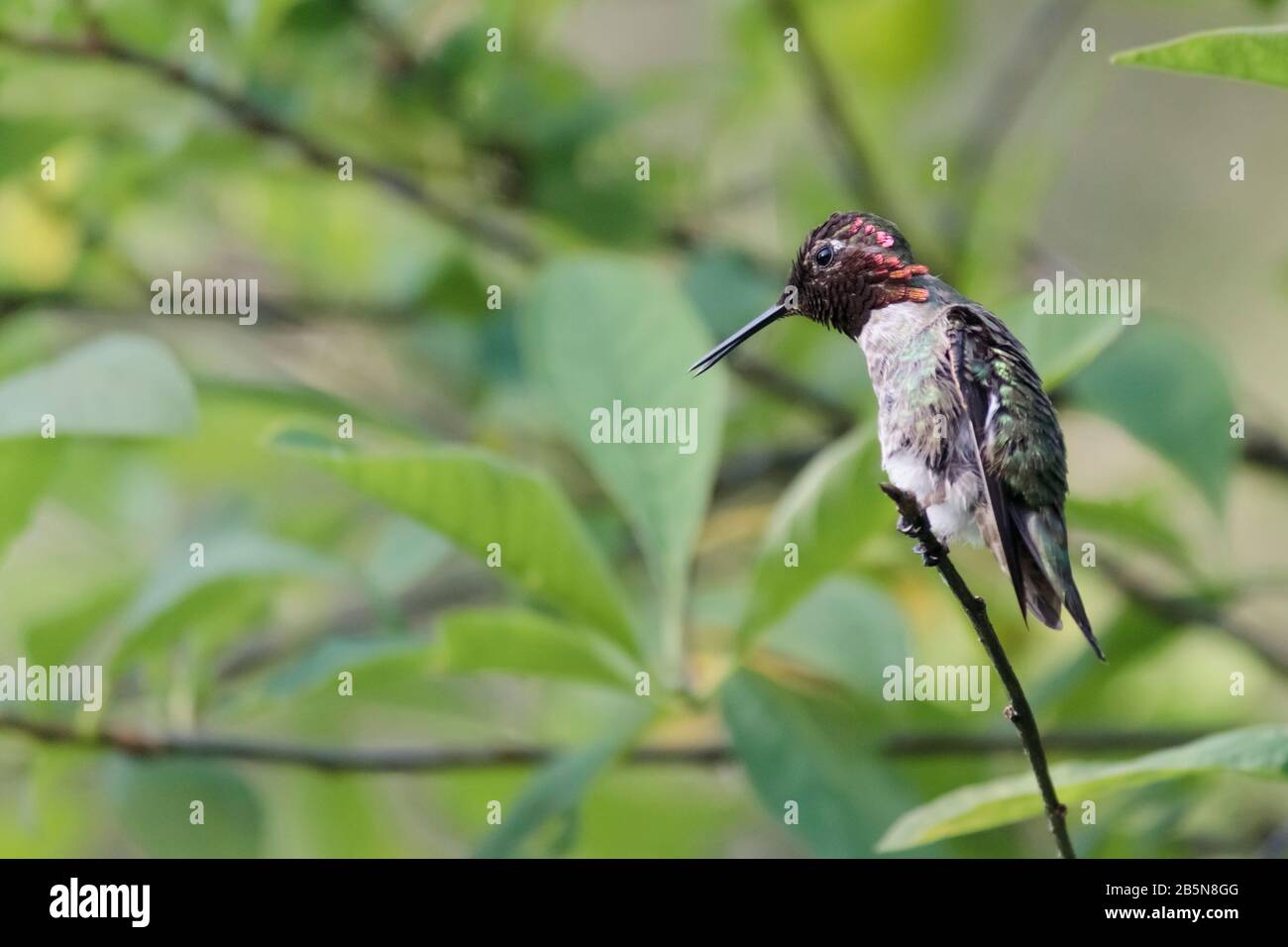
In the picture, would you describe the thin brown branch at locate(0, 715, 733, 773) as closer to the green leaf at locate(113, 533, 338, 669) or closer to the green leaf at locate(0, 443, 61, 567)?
the green leaf at locate(113, 533, 338, 669)

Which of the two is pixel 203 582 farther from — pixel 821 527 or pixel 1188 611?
pixel 1188 611

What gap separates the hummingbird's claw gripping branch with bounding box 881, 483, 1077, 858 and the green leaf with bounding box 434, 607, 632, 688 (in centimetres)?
55

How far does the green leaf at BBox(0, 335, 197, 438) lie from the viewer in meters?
1.18

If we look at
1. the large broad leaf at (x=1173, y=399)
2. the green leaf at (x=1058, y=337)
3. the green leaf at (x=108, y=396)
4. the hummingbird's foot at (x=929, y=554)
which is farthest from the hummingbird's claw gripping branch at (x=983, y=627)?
the large broad leaf at (x=1173, y=399)

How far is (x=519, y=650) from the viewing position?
1359mm

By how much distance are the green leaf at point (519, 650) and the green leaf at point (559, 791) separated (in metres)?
0.05

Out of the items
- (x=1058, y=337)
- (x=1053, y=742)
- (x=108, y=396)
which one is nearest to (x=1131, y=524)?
(x=1053, y=742)

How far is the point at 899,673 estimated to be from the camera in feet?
5.42

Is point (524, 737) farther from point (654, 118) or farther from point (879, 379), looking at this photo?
point (879, 379)

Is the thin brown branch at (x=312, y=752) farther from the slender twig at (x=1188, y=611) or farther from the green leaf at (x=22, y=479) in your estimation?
the slender twig at (x=1188, y=611)

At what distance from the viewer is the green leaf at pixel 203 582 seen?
149 centimetres

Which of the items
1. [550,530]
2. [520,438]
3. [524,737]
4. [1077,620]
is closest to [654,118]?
[520,438]

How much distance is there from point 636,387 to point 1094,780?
2.19 ft

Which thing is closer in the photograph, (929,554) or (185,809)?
(929,554)
